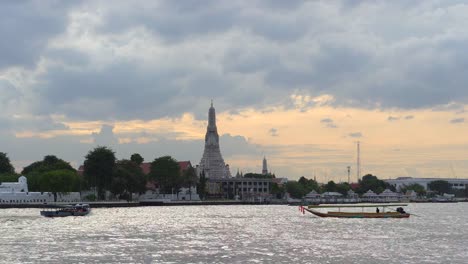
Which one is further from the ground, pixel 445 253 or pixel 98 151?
pixel 98 151

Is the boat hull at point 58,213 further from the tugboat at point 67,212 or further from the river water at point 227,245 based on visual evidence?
the river water at point 227,245

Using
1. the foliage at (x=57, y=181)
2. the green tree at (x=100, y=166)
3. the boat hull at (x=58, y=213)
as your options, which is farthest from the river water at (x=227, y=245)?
the green tree at (x=100, y=166)

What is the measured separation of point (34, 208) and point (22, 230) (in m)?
93.9

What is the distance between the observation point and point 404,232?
86.4 meters

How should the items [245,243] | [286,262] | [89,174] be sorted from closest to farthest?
[286,262] → [245,243] → [89,174]

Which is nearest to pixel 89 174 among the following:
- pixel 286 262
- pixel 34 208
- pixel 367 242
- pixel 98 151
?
pixel 98 151

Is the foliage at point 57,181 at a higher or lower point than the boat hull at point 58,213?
higher

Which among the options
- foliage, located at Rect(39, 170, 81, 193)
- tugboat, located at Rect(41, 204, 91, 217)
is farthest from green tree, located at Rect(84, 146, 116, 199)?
tugboat, located at Rect(41, 204, 91, 217)

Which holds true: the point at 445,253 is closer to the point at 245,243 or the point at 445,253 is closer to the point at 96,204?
the point at 245,243

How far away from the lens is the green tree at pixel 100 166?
188m

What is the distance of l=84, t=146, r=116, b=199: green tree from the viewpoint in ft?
616

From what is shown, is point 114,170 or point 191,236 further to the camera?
point 114,170

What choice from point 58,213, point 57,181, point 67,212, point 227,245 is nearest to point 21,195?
point 57,181

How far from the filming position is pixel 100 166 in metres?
188
